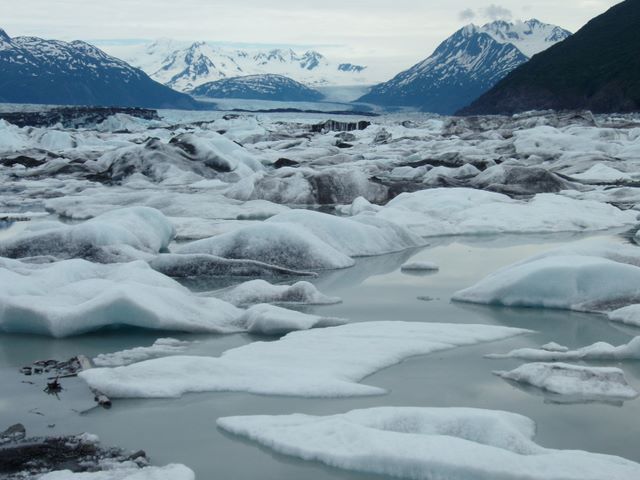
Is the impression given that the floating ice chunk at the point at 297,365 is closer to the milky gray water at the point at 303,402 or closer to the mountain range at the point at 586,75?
the milky gray water at the point at 303,402

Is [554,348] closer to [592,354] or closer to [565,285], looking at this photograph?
[592,354]

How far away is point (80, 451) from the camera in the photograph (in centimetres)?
283

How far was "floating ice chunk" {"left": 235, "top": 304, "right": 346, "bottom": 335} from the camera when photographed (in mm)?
4527

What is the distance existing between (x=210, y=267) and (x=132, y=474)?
3721 millimetres

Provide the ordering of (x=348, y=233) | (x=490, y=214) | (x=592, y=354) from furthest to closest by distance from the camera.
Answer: (x=490, y=214), (x=348, y=233), (x=592, y=354)

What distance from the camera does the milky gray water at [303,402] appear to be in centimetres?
285

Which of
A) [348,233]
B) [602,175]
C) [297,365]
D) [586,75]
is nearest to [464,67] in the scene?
[586,75]

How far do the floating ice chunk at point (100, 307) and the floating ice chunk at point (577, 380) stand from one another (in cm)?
168

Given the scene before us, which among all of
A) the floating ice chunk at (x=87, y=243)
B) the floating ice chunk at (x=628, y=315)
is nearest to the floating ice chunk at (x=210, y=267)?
the floating ice chunk at (x=87, y=243)

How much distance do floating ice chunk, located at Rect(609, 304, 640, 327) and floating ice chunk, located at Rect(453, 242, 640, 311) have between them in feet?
0.52

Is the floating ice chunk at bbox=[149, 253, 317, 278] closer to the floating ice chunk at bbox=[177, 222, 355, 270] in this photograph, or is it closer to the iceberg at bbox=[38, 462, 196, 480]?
the floating ice chunk at bbox=[177, 222, 355, 270]

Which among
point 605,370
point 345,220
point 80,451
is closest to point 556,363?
point 605,370

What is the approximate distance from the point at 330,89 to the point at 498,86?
3293 inches

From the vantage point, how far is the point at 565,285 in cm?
514
